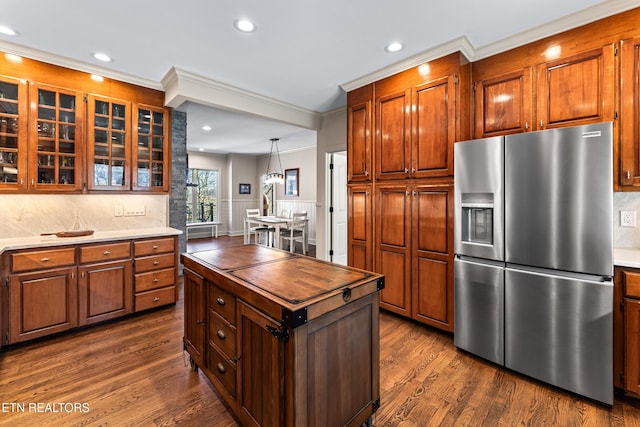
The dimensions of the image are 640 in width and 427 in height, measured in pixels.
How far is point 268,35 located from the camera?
2471 mm

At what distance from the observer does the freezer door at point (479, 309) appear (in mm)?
2209

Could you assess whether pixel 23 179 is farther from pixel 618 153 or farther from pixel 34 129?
pixel 618 153

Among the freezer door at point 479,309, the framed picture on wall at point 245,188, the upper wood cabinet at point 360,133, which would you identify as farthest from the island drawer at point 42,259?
the framed picture on wall at point 245,188

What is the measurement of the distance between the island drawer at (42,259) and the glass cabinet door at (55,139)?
2.34ft

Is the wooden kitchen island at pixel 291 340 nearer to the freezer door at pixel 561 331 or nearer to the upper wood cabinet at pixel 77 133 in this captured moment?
the freezer door at pixel 561 331

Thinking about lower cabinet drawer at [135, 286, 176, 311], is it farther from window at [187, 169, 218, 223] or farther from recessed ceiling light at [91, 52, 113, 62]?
window at [187, 169, 218, 223]

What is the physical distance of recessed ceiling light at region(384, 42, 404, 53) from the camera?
2629 millimetres

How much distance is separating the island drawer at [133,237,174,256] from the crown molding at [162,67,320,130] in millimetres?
1635

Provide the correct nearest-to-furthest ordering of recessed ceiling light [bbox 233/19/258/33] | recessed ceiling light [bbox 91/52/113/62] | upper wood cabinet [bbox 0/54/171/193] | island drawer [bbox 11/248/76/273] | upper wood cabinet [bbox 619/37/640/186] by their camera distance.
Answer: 1. upper wood cabinet [bbox 619/37/640/186]
2. recessed ceiling light [bbox 233/19/258/33]
3. island drawer [bbox 11/248/76/273]
4. upper wood cabinet [bbox 0/54/171/193]
5. recessed ceiling light [bbox 91/52/113/62]

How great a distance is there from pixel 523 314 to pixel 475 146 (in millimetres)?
1320

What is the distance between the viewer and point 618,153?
2.08 meters

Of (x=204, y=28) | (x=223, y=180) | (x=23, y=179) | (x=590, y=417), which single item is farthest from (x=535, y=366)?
(x=223, y=180)

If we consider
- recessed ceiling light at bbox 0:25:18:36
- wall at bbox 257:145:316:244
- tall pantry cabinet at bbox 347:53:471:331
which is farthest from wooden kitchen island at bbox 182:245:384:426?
wall at bbox 257:145:316:244

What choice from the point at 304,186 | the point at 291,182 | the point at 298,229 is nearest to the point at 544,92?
the point at 298,229
